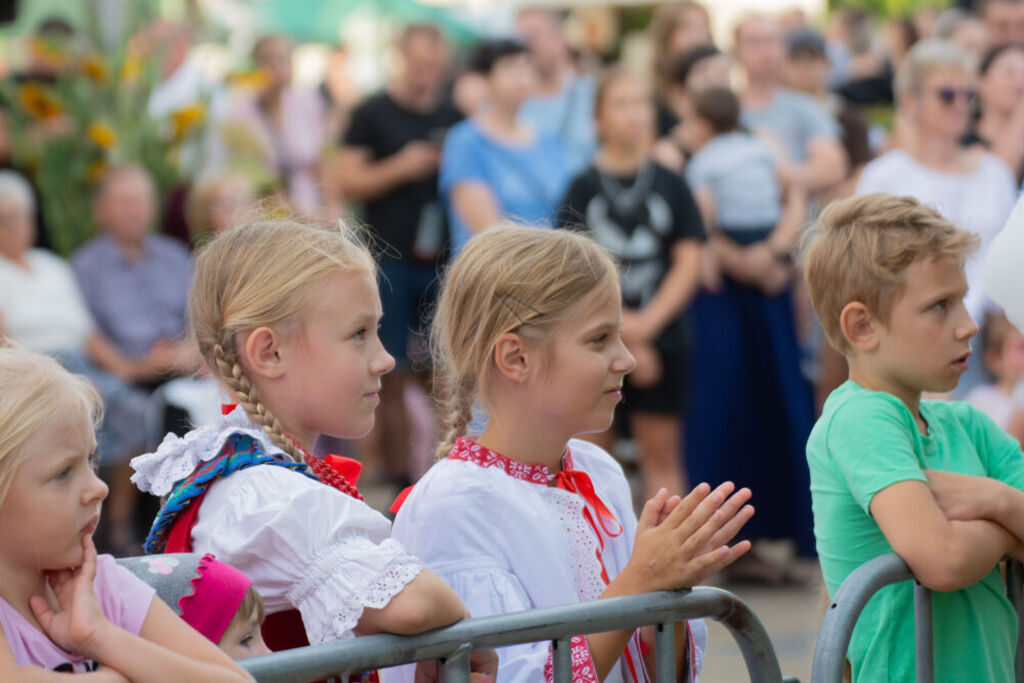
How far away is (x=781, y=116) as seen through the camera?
7.57m

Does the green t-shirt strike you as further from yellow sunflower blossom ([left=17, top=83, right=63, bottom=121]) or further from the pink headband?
yellow sunflower blossom ([left=17, top=83, right=63, bottom=121])

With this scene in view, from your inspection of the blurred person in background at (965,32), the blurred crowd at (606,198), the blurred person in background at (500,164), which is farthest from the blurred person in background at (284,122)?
the blurred person in background at (965,32)

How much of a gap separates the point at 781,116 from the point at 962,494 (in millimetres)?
5301

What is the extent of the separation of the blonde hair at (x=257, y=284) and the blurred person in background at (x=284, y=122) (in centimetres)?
588

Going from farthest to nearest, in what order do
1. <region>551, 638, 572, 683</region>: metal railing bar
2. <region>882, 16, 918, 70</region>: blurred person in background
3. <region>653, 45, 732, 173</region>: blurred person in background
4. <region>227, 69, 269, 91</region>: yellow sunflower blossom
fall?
<region>882, 16, 918, 70</region>: blurred person in background → <region>227, 69, 269, 91</region>: yellow sunflower blossom → <region>653, 45, 732, 173</region>: blurred person in background → <region>551, 638, 572, 683</region>: metal railing bar

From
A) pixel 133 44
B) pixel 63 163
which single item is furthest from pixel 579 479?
pixel 133 44

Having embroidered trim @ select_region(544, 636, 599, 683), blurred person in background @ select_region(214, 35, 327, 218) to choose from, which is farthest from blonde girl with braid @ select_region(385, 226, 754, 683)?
blurred person in background @ select_region(214, 35, 327, 218)

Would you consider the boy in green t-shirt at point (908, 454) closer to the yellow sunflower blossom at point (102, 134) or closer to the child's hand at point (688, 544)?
the child's hand at point (688, 544)

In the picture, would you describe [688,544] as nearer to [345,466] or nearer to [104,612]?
[345,466]

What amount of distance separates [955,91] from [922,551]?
4.28 meters

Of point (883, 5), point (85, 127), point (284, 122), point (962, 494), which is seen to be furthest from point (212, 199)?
point (883, 5)

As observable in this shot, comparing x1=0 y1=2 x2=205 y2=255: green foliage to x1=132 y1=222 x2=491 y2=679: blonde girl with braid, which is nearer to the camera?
x1=132 y1=222 x2=491 y2=679: blonde girl with braid

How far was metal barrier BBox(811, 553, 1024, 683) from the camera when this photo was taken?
231 cm

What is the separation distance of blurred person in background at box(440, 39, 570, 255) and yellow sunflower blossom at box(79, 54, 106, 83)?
1947 millimetres
